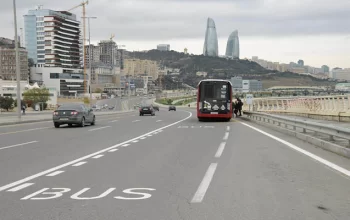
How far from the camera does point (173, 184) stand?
7.88 metres

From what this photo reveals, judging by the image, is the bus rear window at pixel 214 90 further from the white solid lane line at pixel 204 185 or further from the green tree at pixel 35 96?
the green tree at pixel 35 96

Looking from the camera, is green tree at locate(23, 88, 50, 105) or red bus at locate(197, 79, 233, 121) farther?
green tree at locate(23, 88, 50, 105)

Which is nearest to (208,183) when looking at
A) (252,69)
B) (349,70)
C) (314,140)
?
(314,140)

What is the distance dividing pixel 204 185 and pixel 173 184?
0.59 m

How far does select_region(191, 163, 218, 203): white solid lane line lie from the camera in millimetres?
6700

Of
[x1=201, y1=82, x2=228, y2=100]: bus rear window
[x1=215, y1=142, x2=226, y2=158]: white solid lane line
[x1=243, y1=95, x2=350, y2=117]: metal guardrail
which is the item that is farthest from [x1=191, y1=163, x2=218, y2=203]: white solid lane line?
[x1=201, y1=82, x2=228, y2=100]: bus rear window

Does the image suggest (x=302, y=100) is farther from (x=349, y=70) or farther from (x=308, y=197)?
(x=349, y=70)

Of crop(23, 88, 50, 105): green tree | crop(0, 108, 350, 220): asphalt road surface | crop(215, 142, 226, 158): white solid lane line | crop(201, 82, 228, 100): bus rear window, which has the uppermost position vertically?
crop(201, 82, 228, 100): bus rear window

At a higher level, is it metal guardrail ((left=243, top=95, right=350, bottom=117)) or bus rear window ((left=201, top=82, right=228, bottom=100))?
bus rear window ((left=201, top=82, right=228, bottom=100))

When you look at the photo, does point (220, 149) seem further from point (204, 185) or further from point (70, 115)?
point (70, 115)

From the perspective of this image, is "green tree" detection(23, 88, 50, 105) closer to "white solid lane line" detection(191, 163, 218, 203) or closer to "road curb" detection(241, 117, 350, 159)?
"road curb" detection(241, 117, 350, 159)

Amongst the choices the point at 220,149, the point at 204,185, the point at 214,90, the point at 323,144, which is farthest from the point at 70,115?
the point at 204,185

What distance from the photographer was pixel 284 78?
163625mm

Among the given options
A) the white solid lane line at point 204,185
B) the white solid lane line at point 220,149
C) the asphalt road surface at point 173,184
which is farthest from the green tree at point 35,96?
the white solid lane line at point 204,185
